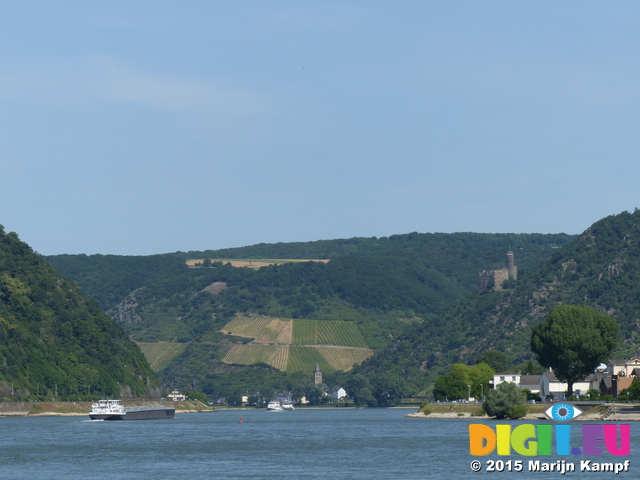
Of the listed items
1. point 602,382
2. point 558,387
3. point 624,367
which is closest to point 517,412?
point 602,382

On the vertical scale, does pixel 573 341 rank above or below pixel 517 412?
above

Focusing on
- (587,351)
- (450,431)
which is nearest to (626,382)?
(587,351)

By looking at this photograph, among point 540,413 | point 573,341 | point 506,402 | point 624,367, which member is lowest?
point 540,413

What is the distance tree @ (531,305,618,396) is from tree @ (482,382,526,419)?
15.4m

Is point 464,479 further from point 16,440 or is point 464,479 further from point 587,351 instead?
point 587,351

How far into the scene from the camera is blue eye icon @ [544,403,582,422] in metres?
142

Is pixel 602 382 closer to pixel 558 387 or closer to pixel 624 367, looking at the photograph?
pixel 624 367

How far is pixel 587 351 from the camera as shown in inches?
6378

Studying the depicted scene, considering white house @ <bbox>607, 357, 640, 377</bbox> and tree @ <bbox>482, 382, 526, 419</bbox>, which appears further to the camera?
white house @ <bbox>607, 357, 640, 377</bbox>

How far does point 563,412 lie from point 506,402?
24.8 feet

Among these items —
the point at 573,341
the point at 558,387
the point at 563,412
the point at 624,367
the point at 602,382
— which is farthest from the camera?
the point at 558,387

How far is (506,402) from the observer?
483ft

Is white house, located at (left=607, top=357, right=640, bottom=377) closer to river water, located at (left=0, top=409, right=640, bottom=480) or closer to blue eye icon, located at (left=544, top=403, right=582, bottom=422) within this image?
blue eye icon, located at (left=544, top=403, right=582, bottom=422)

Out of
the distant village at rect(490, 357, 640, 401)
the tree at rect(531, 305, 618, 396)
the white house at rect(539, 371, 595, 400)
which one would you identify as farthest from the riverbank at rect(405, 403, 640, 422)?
the white house at rect(539, 371, 595, 400)
